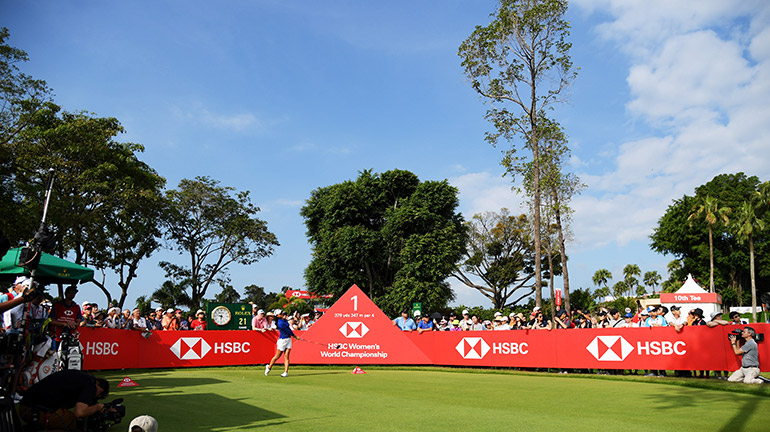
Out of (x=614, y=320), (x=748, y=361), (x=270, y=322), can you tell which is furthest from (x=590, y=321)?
(x=270, y=322)

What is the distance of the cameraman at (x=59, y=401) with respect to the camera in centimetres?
578

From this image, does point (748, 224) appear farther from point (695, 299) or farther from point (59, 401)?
point (59, 401)

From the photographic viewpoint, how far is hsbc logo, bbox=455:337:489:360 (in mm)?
17844

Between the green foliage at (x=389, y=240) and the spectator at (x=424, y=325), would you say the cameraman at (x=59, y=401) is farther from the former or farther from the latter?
the green foliage at (x=389, y=240)

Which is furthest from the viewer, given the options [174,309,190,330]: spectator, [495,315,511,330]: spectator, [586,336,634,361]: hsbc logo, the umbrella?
[174,309,190,330]: spectator

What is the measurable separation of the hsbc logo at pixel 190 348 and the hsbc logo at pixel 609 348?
40.2 ft

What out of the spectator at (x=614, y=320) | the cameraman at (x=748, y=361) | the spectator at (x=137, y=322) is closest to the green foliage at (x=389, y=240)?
the spectator at (x=614, y=320)

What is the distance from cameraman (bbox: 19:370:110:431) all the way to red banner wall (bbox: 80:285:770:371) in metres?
10.7

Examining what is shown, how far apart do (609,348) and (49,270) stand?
13.7m

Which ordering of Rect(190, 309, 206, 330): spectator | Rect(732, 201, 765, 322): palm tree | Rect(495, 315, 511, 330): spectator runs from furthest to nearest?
Rect(732, 201, 765, 322): palm tree → Rect(190, 309, 206, 330): spectator → Rect(495, 315, 511, 330): spectator

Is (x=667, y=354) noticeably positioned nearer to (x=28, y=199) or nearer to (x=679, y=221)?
(x=28, y=199)

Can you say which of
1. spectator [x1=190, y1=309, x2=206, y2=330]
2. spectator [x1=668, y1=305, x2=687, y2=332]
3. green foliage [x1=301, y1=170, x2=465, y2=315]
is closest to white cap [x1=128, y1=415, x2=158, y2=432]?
spectator [x1=668, y1=305, x2=687, y2=332]

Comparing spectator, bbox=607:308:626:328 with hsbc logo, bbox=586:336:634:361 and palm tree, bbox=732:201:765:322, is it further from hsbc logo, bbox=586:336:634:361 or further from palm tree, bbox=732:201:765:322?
palm tree, bbox=732:201:765:322

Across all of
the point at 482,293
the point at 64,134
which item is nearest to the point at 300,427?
the point at 64,134
